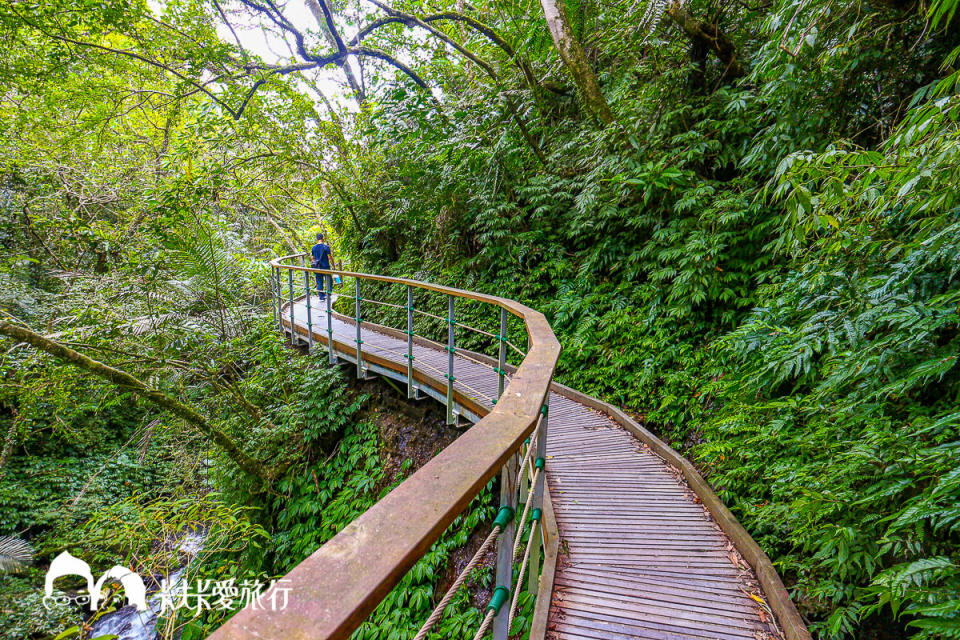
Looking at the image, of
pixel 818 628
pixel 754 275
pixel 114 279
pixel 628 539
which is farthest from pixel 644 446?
pixel 114 279

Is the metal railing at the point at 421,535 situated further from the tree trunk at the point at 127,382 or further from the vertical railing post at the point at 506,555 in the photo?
the tree trunk at the point at 127,382

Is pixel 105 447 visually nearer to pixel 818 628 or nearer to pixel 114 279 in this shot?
pixel 114 279

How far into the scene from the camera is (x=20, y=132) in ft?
27.1

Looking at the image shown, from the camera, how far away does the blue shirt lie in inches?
331

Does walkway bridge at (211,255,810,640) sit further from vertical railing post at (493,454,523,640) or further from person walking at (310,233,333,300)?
person walking at (310,233,333,300)

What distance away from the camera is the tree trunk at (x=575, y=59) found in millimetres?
5379

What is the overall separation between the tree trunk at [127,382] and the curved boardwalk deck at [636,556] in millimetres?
4573

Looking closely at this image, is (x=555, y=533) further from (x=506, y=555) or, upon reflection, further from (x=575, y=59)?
(x=575, y=59)

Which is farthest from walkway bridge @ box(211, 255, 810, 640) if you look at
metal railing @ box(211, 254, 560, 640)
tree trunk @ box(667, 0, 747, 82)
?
tree trunk @ box(667, 0, 747, 82)

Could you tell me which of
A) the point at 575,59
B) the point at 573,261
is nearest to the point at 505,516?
the point at 573,261

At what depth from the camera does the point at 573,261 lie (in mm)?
6188

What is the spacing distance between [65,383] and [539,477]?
6898 mm

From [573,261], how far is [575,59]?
2802 millimetres

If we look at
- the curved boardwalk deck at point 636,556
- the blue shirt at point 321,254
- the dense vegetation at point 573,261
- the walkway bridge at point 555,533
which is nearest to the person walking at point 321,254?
the blue shirt at point 321,254
